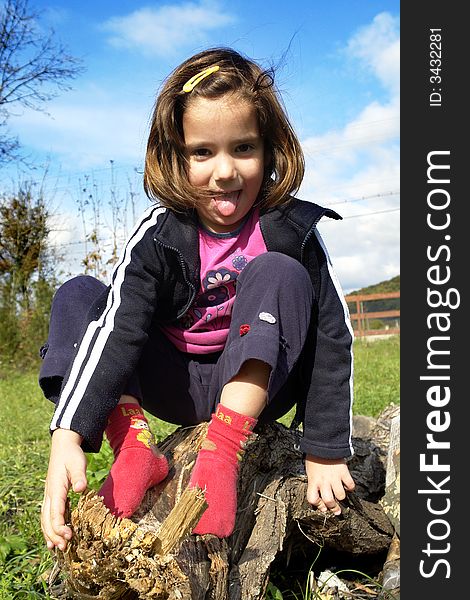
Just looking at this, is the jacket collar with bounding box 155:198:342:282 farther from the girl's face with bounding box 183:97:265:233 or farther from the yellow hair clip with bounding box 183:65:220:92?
the yellow hair clip with bounding box 183:65:220:92

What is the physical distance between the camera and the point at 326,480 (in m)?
2.20

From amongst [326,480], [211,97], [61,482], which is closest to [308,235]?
[211,97]

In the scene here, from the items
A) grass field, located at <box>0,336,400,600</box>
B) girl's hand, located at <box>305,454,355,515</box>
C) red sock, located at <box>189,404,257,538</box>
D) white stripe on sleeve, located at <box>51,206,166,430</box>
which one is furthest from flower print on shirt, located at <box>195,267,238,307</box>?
grass field, located at <box>0,336,400,600</box>

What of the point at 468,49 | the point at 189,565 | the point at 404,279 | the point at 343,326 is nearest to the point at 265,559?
the point at 189,565

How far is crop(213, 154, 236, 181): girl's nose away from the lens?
215 cm

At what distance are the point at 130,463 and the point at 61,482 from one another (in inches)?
7.4

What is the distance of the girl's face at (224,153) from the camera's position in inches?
85.4

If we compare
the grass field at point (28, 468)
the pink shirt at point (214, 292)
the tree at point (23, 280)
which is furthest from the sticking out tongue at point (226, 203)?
the tree at point (23, 280)

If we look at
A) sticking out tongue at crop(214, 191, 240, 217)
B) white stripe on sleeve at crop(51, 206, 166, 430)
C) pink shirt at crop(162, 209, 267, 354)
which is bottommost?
white stripe on sleeve at crop(51, 206, 166, 430)

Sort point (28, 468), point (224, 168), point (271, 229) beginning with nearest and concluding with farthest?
point (224, 168)
point (271, 229)
point (28, 468)

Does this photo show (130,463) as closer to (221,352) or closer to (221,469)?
(221,469)

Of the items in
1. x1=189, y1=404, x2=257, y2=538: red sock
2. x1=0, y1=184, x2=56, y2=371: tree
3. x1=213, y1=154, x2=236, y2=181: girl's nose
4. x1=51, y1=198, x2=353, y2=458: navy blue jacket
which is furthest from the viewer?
x1=0, y1=184, x2=56, y2=371: tree

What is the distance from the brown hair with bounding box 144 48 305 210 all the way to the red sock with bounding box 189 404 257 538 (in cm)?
79

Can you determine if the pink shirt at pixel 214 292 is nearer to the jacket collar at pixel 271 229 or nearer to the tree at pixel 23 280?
the jacket collar at pixel 271 229
